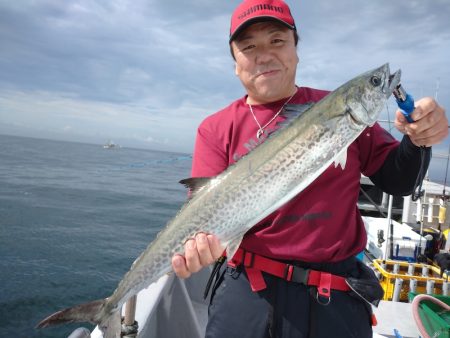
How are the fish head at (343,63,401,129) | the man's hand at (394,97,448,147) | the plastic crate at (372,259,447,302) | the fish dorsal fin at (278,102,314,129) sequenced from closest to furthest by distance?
the man's hand at (394,97,448,147), the fish head at (343,63,401,129), the fish dorsal fin at (278,102,314,129), the plastic crate at (372,259,447,302)

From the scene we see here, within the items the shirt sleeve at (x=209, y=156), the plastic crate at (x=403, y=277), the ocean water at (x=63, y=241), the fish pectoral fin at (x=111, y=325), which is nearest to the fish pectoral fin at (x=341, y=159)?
the shirt sleeve at (x=209, y=156)

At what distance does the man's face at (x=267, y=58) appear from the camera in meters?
2.41

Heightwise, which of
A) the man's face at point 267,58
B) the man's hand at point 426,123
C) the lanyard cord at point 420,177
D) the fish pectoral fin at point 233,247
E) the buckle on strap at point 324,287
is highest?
the man's face at point 267,58

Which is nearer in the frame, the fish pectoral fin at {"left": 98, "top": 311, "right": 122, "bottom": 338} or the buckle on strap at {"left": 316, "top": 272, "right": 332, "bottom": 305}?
the buckle on strap at {"left": 316, "top": 272, "right": 332, "bottom": 305}

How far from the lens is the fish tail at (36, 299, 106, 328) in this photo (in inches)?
95.5

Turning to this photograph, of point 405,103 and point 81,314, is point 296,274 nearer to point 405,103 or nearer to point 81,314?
point 405,103

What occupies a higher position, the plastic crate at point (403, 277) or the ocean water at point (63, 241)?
the plastic crate at point (403, 277)

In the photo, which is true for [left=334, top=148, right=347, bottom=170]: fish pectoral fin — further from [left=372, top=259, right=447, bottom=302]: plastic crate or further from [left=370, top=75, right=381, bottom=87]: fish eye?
[left=372, top=259, right=447, bottom=302]: plastic crate

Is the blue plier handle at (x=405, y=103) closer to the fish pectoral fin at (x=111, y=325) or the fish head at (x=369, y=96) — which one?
the fish head at (x=369, y=96)

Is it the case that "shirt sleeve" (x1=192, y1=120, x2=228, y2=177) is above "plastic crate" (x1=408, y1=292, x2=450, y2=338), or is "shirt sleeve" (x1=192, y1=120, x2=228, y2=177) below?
above

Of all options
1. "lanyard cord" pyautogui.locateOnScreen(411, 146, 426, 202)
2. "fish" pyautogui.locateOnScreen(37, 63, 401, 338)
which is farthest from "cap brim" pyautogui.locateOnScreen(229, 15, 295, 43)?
"lanyard cord" pyautogui.locateOnScreen(411, 146, 426, 202)

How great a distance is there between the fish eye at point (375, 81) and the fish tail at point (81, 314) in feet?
8.02

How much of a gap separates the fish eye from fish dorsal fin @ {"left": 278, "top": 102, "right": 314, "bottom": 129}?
386mm

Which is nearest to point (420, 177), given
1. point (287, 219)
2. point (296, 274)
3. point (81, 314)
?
point (287, 219)
